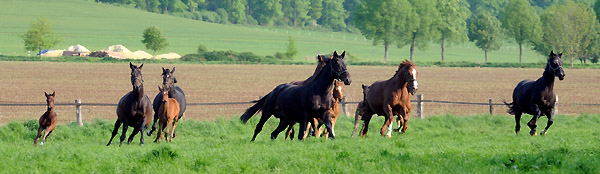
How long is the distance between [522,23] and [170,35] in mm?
60753

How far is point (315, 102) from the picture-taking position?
15562mm

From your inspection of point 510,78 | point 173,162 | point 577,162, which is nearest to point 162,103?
point 173,162

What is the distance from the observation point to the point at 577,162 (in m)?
11.9

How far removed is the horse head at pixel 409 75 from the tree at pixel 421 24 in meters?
90.5

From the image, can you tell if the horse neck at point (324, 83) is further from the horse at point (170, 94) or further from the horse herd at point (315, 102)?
the horse at point (170, 94)

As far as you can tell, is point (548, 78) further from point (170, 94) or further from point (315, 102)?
point (170, 94)

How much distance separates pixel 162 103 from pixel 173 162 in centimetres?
668

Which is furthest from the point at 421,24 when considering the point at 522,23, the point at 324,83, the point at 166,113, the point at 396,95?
the point at 324,83

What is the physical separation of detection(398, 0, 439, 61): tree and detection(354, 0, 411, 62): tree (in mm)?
925

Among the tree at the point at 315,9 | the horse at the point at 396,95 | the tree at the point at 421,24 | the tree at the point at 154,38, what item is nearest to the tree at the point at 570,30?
the tree at the point at 421,24

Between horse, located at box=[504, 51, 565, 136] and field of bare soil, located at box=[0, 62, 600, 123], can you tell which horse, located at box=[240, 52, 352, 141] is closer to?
horse, located at box=[504, 51, 565, 136]

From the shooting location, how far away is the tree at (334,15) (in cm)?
18900

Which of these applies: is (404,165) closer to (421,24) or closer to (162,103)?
(162,103)

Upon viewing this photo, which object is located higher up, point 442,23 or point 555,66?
point 442,23
